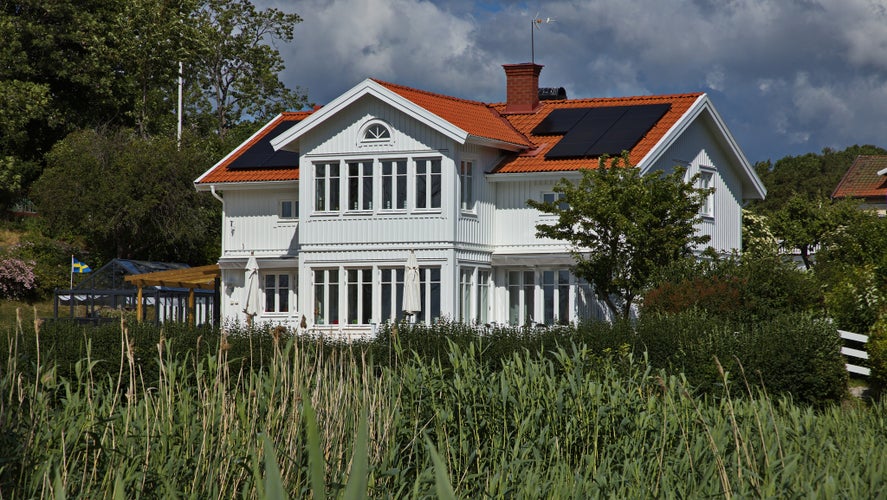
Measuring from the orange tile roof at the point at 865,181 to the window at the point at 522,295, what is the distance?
1238 inches

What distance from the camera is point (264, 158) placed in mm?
36906

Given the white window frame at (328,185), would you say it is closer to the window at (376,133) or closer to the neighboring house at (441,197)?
the neighboring house at (441,197)

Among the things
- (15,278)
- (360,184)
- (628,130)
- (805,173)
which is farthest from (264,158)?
(805,173)

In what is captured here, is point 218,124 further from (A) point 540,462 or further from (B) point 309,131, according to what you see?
(A) point 540,462

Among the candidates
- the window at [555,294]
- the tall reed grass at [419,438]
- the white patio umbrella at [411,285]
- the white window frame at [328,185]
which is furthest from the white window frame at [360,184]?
the tall reed grass at [419,438]

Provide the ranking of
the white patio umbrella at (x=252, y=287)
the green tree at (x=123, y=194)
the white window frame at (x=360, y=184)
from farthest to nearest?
1. the green tree at (x=123, y=194)
2. the white window frame at (x=360, y=184)
3. the white patio umbrella at (x=252, y=287)

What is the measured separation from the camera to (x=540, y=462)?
977 cm

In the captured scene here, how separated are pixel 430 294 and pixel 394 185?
9.97 feet

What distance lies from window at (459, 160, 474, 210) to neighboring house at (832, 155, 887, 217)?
31.8 metres

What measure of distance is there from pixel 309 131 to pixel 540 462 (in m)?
24.1

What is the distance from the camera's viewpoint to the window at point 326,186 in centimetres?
3309

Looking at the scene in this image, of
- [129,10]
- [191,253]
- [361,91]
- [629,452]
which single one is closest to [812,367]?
[629,452]

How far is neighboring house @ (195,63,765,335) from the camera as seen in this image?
32.0 meters

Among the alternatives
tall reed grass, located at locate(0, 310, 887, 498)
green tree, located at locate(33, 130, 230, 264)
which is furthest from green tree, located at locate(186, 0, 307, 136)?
tall reed grass, located at locate(0, 310, 887, 498)
